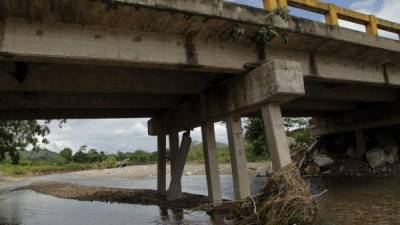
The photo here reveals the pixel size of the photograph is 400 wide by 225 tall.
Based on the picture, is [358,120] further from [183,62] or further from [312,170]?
[183,62]

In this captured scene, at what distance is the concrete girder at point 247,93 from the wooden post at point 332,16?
244 cm

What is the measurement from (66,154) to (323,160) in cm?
6777

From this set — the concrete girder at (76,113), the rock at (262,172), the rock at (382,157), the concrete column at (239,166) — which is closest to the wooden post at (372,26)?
the concrete column at (239,166)

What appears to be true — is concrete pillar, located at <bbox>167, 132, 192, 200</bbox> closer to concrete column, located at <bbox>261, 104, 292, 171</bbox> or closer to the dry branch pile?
concrete column, located at <bbox>261, 104, 292, 171</bbox>

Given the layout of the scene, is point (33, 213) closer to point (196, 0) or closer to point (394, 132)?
point (196, 0)

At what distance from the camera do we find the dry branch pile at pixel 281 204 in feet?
28.0

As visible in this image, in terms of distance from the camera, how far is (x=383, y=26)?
14234 mm

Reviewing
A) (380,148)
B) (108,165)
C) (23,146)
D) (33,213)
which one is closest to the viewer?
(33,213)

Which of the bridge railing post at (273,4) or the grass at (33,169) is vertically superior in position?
the bridge railing post at (273,4)

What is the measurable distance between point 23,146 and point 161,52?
10558 millimetres

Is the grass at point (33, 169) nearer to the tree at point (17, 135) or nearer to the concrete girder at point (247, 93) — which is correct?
the tree at point (17, 135)

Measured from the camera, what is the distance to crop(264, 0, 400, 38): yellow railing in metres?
10.9

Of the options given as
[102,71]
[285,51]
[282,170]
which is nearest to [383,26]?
[285,51]

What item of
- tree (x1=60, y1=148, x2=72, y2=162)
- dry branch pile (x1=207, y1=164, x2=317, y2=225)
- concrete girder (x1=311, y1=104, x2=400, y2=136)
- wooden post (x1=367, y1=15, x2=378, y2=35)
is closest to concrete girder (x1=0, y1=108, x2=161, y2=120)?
dry branch pile (x1=207, y1=164, x2=317, y2=225)
